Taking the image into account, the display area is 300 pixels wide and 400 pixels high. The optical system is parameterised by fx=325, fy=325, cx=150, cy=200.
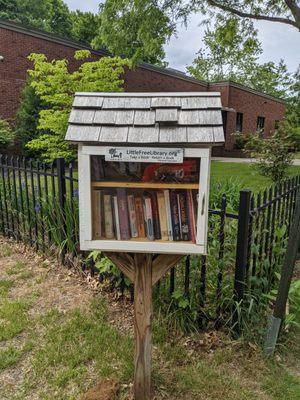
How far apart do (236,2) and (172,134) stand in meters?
11.4

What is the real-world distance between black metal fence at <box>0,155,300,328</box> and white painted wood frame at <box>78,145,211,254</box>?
83 cm

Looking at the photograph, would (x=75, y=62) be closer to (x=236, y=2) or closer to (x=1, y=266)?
(x=236, y=2)

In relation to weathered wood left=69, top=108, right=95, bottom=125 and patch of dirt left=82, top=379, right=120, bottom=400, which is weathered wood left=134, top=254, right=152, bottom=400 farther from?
weathered wood left=69, top=108, right=95, bottom=125

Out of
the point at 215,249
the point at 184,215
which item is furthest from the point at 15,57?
the point at 184,215

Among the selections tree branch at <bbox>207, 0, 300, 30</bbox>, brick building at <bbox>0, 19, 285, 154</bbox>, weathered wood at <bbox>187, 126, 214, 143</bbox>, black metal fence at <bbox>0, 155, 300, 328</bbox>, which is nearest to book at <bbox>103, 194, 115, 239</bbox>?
weathered wood at <bbox>187, 126, 214, 143</bbox>

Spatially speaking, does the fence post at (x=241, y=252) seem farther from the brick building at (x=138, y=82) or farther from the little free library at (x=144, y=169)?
the brick building at (x=138, y=82)

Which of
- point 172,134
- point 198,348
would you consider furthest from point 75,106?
point 198,348

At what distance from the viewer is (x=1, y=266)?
12.7 ft

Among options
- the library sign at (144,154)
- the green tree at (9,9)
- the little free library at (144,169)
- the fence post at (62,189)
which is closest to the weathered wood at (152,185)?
the little free library at (144,169)

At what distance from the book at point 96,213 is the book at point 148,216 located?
0.81ft

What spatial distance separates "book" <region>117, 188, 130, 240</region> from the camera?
175 centimetres

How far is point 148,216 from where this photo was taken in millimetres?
1748

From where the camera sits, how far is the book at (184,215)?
5.70 ft

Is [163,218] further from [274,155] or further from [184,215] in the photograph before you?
[274,155]
